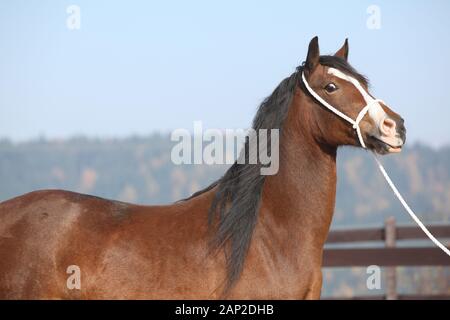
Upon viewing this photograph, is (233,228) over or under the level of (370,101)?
under

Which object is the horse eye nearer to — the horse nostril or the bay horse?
the bay horse

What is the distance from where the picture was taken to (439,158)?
61719mm

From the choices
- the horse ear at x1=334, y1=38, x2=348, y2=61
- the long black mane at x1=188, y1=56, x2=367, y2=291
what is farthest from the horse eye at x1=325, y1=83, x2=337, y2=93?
the horse ear at x1=334, y1=38, x2=348, y2=61

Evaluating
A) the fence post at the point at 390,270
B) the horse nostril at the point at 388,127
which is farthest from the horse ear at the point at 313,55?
the fence post at the point at 390,270

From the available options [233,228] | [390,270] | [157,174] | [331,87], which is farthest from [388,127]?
[157,174]

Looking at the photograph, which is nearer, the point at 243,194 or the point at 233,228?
the point at 233,228

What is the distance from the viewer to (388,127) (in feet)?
14.5

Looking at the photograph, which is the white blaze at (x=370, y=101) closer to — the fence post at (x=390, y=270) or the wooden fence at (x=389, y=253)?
the wooden fence at (x=389, y=253)

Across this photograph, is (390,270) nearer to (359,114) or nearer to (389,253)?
(389,253)

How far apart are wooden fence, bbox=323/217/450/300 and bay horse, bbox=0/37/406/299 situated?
15.9 ft

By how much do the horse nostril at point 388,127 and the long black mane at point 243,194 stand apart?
1.18ft

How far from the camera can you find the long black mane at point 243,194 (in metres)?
4.36

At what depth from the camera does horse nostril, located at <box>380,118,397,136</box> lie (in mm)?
4398

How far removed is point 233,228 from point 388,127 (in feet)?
3.73
